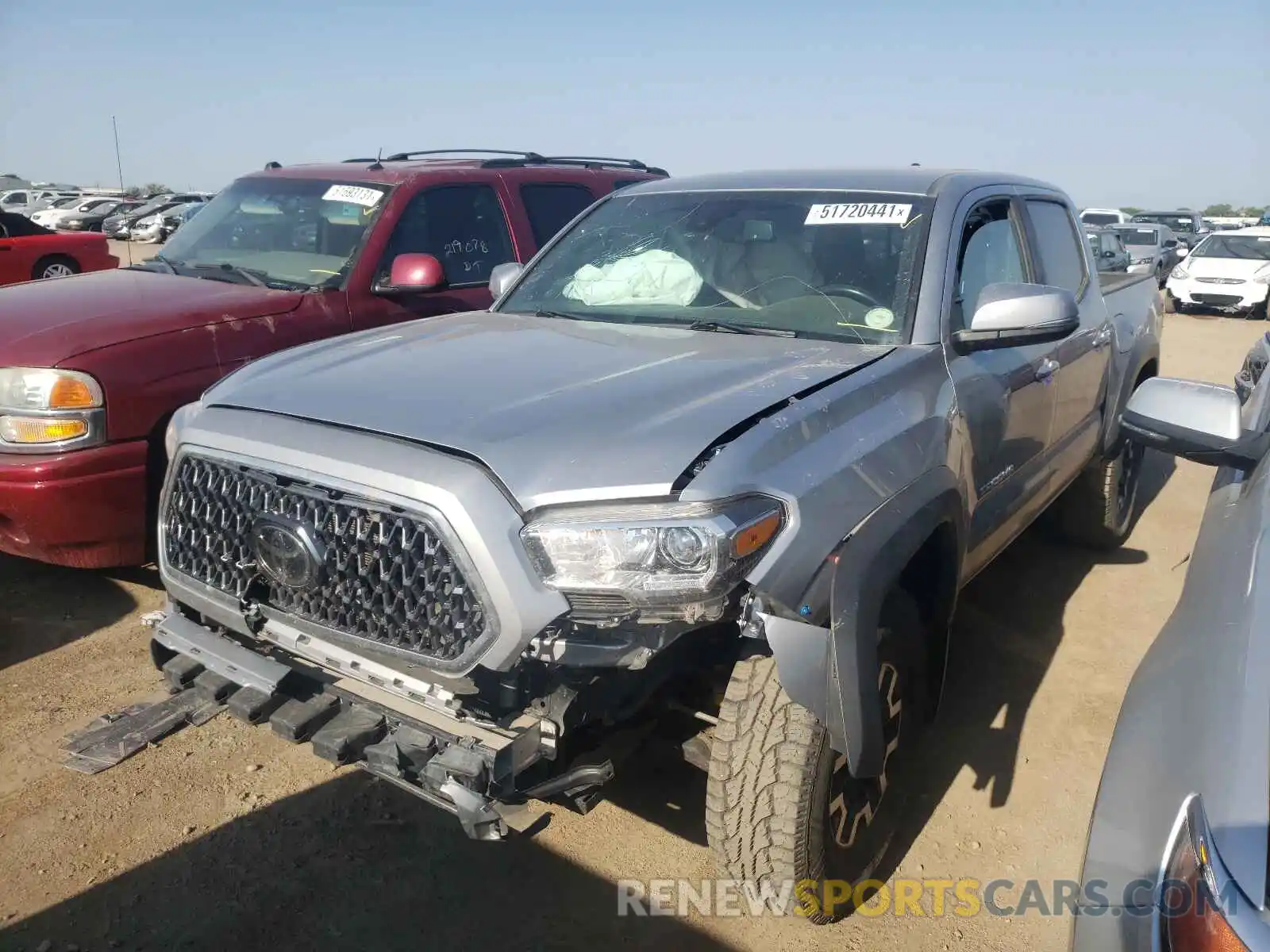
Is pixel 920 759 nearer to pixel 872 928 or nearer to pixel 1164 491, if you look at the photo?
pixel 872 928

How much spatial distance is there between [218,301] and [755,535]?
3.29 meters

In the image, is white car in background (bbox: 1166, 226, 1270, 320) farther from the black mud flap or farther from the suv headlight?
the black mud flap

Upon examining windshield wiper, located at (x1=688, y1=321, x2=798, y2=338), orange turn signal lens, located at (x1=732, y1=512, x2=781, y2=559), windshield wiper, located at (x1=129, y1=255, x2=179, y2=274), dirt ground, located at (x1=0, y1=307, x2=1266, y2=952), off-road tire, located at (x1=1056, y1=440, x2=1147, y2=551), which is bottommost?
dirt ground, located at (x1=0, y1=307, x2=1266, y2=952)

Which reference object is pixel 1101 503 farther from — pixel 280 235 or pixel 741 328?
pixel 280 235

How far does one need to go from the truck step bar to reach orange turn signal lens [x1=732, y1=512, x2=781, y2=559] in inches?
23.0

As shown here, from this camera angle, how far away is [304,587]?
229cm

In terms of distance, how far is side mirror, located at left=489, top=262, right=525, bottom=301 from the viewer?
3.92 metres

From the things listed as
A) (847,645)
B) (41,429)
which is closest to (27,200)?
(41,429)

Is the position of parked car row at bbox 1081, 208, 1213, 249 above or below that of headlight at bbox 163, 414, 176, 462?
below

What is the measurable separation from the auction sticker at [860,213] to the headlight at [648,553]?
65.2 inches

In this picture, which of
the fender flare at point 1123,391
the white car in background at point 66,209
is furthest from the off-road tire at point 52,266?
the white car in background at point 66,209

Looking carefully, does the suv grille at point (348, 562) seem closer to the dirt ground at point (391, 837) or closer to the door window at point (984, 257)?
the dirt ground at point (391, 837)

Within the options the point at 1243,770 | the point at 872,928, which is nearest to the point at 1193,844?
the point at 1243,770

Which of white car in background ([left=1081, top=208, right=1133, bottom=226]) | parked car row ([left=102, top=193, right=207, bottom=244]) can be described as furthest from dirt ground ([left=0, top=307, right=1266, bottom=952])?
white car in background ([left=1081, top=208, right=1133, bottom=226])
